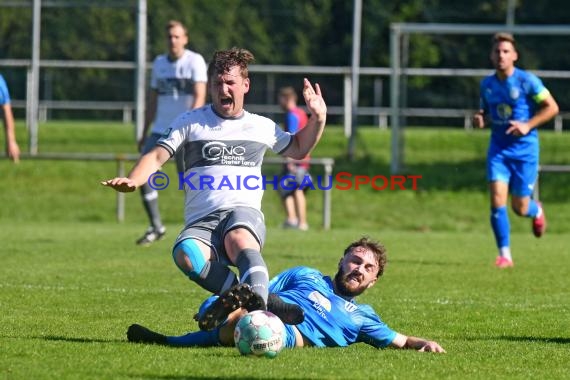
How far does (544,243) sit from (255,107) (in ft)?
38.7

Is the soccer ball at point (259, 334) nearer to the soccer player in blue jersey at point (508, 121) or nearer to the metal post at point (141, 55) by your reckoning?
→ the soccer player in blue jersey at point (508, 121)

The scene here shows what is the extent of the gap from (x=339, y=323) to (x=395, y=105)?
1631 cm

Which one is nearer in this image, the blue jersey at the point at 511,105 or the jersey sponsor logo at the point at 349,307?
the jersey sponsor logo at the point at 349,307

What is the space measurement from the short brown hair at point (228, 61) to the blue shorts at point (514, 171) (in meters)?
5.68

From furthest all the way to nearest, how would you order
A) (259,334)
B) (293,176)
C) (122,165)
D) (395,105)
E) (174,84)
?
(395,105) < (122,165) < (293,176) < (174,84) < (259,334)

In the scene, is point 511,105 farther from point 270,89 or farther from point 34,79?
point 270,89

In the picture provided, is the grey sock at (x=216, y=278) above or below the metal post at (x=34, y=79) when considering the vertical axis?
below

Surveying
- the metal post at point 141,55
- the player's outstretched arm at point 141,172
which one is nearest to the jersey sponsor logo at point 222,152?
the player's outstretched arm at point 141,172

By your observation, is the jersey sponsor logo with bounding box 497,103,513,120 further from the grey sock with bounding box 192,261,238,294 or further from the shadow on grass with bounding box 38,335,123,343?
the shadow on grass with bounding box 38,335,123,343

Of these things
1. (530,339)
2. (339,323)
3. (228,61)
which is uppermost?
(228,61)

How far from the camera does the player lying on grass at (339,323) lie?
665 cm

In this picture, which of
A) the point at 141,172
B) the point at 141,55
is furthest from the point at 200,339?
the point at 141,55

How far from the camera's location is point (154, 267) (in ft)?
38.5

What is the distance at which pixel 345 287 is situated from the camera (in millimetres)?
6785
